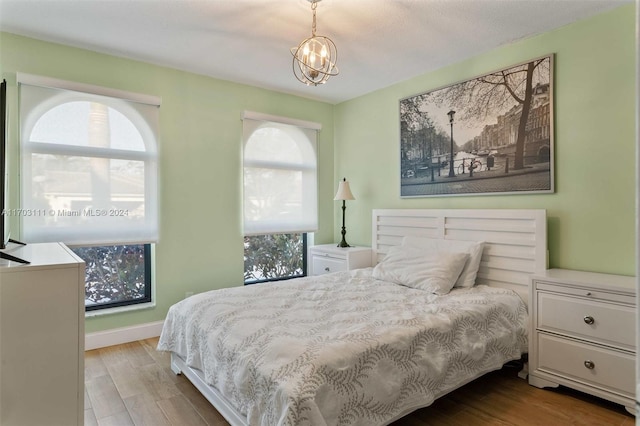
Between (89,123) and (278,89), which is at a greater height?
(278,89)

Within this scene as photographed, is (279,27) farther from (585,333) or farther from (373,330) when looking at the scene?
(585,333)

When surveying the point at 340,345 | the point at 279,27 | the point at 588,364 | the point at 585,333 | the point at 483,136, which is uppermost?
the point at 279,27

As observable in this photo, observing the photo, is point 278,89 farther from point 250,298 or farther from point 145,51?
point 250,298

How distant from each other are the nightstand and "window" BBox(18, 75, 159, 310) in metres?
1.77

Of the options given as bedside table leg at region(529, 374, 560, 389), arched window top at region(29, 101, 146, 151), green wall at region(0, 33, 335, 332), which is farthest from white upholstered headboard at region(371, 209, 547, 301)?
arched window top at region(29, 101, 146, 151)

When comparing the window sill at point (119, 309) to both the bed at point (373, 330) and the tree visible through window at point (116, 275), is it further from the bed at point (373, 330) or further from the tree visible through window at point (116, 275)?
the bed at point (373, 330)

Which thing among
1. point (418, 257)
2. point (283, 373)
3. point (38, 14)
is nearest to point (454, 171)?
point (418, 257)

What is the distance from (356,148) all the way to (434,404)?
2.91m

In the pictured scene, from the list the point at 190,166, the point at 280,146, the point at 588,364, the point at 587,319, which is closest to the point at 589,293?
the point at 587,319

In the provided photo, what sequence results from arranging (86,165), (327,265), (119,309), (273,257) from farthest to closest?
(273,257) < (327,265) < (119,309) < (86,165)

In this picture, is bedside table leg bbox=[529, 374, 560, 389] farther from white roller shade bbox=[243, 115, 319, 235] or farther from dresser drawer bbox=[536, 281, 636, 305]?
white roller shade bbox=[243, 115, 319, 235]

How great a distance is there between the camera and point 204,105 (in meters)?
3.51

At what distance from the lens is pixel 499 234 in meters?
2.83

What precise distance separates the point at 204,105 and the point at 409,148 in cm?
213
